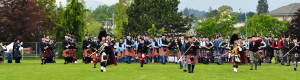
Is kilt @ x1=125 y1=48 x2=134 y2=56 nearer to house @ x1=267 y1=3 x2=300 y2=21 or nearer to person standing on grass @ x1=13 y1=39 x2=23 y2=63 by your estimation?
person standing on grass @ x1=13 y1=39 x2=23 y2=63

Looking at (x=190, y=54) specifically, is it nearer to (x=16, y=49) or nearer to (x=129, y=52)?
(x=129, y=52)

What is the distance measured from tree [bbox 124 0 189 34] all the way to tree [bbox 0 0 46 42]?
76.0 ft

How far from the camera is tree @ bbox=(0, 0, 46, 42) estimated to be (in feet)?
128

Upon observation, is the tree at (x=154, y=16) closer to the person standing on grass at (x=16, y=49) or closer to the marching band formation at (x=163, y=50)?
the marching band formation at (x=163, y=50)

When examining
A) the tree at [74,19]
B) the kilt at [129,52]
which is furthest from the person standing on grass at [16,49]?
the tree at [74,19]

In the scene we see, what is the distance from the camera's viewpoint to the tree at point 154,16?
61.8m

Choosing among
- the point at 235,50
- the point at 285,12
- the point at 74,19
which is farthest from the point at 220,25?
the point at 285,12

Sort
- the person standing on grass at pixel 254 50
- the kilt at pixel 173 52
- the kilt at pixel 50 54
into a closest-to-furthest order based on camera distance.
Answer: the person standing on grass at pixel 254 50
the kilt at pixel 50 54
the kilt at pixel 173 52

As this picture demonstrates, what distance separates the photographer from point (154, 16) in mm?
63312

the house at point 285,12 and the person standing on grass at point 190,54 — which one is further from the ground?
the house at point 285,12

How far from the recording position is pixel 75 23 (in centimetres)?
4150

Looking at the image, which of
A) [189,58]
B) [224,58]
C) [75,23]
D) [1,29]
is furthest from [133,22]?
[189,58]

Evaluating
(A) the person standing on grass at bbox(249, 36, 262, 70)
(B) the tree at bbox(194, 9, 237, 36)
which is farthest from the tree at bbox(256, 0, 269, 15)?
(A) the person standing on grass at bbox(249, 36, 262, 70)

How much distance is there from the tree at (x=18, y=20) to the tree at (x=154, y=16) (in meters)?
23.2
